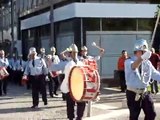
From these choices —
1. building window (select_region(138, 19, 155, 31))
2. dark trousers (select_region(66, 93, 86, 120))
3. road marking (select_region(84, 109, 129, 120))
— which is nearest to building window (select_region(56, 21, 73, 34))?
building window (select_region(138, 19, 155, 31))

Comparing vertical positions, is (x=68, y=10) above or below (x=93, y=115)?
above

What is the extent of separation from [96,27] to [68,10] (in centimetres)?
181

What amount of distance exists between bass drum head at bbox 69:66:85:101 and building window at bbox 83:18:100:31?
52.1 feet

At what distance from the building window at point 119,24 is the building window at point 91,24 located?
33cm

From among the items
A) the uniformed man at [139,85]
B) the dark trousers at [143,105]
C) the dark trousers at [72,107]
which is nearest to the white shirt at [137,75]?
the uniformed man at [139,85]

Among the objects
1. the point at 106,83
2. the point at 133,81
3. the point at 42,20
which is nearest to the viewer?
the point at 133,81

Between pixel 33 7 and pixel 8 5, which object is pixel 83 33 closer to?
pixel 33 7

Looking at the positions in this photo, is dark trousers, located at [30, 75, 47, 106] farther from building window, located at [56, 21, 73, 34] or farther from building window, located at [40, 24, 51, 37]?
building window, located at [40, 24, 51, 37]

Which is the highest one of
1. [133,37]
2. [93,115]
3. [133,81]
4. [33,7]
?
[33,7]

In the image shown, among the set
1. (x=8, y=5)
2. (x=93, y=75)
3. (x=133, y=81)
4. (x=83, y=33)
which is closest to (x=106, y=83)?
(x=83, y=33)

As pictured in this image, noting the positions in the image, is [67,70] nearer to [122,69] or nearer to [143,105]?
[143,105]

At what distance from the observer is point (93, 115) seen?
1377 centimetres

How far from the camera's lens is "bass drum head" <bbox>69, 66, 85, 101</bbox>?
10872 mm

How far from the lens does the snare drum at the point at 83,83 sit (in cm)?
1079
